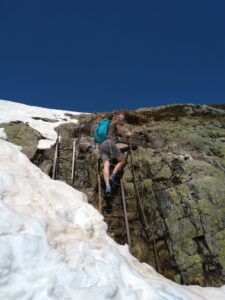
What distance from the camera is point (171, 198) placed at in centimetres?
958

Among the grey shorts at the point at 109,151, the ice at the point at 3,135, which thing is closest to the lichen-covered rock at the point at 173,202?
the grey shorts at the point at 109,151

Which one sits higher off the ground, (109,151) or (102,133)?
(102,133)

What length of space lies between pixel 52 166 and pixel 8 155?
3.09 meters

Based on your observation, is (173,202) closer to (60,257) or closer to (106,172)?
(106,172)

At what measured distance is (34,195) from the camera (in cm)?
773

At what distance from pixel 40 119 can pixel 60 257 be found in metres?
16.1

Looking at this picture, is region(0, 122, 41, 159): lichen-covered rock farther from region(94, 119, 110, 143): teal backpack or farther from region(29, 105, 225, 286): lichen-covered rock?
region(94, 119, 110, 143): teal backpack

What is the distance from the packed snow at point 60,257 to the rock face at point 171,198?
0.95 m

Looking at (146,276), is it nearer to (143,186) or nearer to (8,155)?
(143,186)

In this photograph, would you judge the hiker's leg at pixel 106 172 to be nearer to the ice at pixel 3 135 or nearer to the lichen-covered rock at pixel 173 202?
the lichen-covered rock at pixel 173 202

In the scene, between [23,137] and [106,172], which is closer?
[106,172]

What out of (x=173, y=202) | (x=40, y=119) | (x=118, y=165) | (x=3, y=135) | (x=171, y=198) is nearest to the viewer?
(x=173, y=202)

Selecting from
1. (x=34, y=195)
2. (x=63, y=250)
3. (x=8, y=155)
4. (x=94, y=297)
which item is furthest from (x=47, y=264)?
(x=8, y=155)

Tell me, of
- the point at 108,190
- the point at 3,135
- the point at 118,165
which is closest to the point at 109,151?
the point at 118,165
